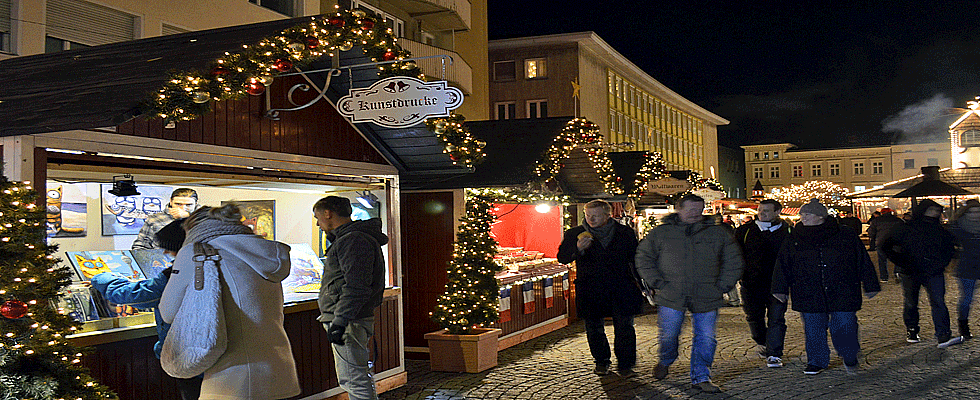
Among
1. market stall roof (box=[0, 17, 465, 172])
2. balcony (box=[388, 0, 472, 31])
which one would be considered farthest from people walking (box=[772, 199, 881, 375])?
balcony (box=[388, 0, 472, 31])

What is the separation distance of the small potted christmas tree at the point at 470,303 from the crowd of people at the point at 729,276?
147 cm

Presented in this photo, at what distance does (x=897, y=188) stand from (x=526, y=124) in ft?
46.7

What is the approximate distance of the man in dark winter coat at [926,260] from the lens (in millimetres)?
10727

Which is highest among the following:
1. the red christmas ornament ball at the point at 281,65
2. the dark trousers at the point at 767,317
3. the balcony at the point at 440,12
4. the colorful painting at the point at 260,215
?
the balcony at the point at 440,12

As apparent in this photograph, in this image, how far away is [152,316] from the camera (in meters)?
6.42

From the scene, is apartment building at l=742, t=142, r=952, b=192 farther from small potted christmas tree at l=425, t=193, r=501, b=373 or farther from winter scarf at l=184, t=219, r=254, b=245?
winter scarf at l=184, t=219, r=254, b=245

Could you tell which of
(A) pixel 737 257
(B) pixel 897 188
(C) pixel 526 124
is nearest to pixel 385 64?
(A) pixel 737 257

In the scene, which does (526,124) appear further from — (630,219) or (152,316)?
(152,316)

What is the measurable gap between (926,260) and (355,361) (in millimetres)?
7851

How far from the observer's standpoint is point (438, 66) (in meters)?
22.1

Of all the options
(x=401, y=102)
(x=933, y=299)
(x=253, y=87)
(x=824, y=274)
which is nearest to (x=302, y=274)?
(x=401, y=102)

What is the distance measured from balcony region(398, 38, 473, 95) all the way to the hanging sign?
42.0ft

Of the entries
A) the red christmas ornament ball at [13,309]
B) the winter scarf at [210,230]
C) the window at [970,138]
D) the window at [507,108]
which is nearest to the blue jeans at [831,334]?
the winter scarf at [210,230]

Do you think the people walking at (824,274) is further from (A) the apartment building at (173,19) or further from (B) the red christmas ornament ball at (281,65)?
(B) the red christmas ornament ball at (281,65)
